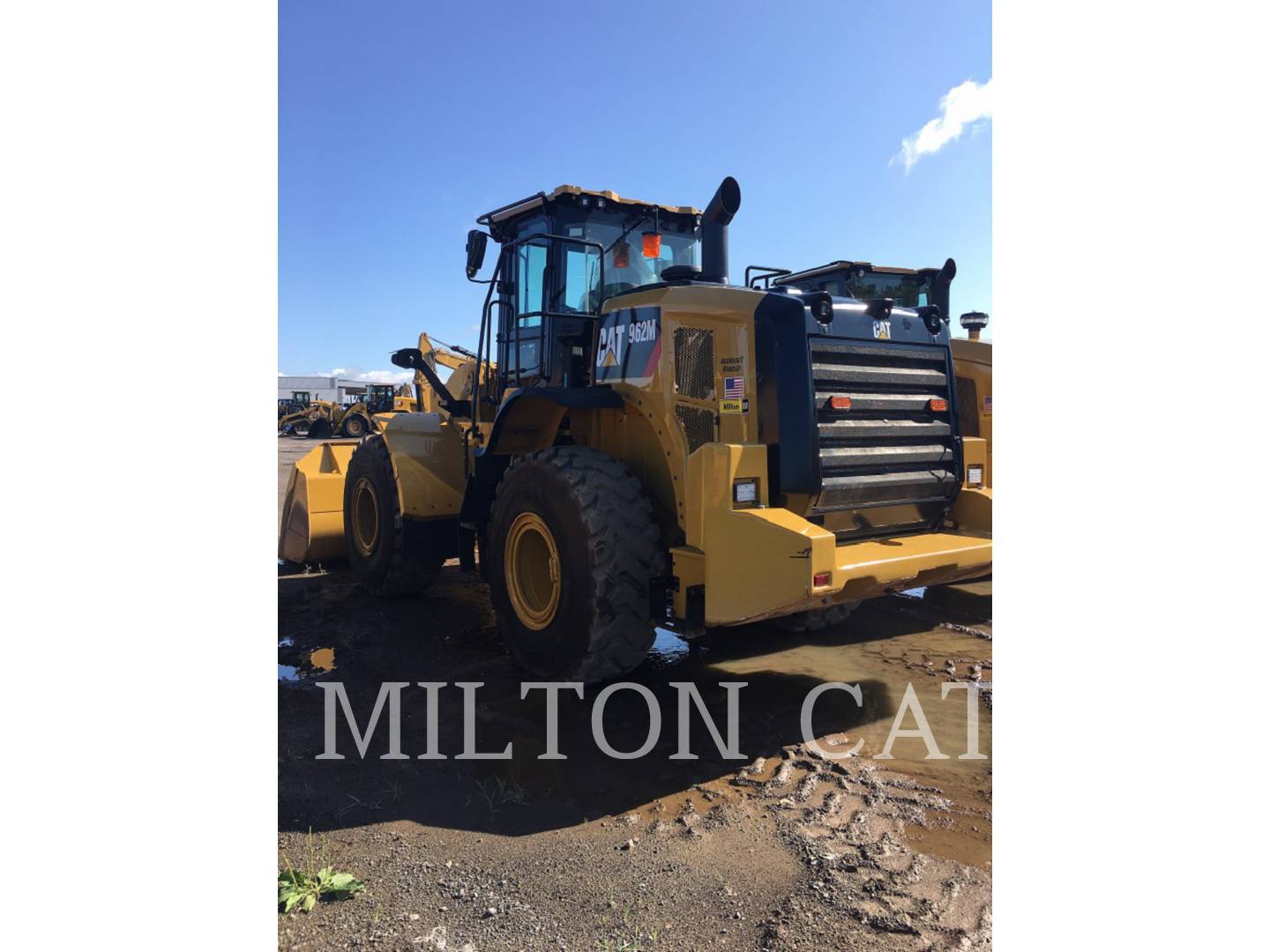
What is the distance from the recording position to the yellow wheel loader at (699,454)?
151 inches

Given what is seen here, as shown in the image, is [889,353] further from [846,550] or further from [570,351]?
[570,351]

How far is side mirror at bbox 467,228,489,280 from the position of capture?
5435 millimetres

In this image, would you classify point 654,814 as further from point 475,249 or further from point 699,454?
point 475,249

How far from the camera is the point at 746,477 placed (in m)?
3.93

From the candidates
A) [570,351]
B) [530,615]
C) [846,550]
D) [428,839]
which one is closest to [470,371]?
[570,351]

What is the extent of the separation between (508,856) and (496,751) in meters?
0.98

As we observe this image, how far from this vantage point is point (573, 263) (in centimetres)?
543

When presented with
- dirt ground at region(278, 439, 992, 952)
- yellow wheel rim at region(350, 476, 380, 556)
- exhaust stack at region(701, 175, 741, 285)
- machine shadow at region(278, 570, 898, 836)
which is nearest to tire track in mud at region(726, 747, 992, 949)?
dirt ground at region(278, 439, 992, 952)

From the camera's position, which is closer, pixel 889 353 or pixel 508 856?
pixel 508 856

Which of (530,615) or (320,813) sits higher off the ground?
(530,615)

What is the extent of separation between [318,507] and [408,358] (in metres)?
2.06

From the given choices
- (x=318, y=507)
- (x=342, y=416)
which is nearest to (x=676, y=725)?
(x=318, y=507)

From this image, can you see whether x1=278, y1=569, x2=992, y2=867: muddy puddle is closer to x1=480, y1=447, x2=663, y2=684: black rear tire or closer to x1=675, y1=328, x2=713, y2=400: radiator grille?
x1=480, y1=447, x2=663, y2=684: black rear tire

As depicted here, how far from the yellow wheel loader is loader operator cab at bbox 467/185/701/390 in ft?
0.05
